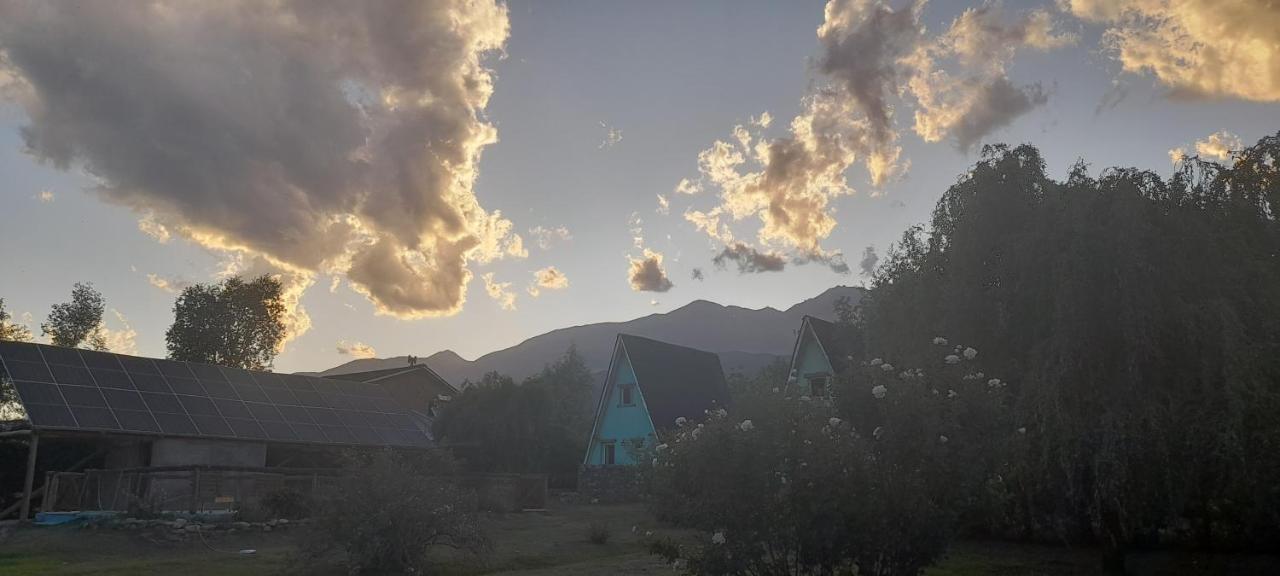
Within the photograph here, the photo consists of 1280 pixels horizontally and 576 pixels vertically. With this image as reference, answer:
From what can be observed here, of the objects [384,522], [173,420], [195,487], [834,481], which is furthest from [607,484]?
[834,481]

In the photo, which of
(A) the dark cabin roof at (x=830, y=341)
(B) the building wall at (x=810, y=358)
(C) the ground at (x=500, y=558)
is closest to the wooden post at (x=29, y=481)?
(C) the ground at (x=500, y=558)

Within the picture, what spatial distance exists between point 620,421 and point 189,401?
1907cm

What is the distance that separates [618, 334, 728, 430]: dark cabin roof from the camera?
128 ft

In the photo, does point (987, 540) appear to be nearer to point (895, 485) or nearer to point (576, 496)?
point (895, 485)

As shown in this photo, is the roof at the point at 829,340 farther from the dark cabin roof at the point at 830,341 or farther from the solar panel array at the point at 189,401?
the solar panel array at the point at 189,401

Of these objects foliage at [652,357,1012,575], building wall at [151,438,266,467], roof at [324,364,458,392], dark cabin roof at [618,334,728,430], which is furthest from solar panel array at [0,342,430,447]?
foliage at [652,357,1012,575]

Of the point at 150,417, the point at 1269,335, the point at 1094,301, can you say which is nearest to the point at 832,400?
the point at 1094,301

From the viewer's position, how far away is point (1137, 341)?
556 inches

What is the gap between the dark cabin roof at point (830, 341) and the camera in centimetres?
3278

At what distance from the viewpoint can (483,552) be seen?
18.6 meters

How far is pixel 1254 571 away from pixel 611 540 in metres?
15.2

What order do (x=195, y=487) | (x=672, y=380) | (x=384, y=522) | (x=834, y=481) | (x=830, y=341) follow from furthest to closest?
(x=672, y=380)
(x=830, y=341)
(x=195, y=487)
(x=384, y=522)
(x=834, y=481)

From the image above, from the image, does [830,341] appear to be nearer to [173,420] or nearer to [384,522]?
[384,522]

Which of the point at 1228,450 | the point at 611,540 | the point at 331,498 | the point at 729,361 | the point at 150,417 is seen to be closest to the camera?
the point at 1228,450
